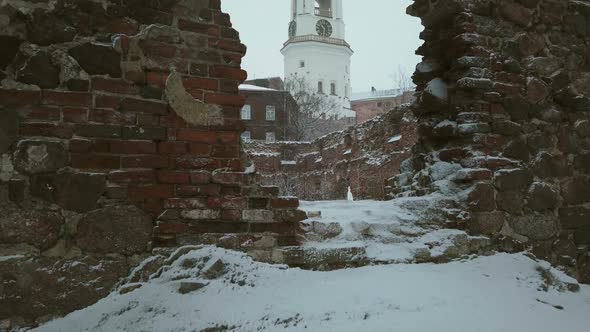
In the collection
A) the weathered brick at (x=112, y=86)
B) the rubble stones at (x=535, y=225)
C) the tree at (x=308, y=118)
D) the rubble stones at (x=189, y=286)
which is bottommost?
the rubble stones at (x=189, y=286)

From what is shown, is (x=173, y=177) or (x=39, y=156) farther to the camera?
(x=173, y=177)

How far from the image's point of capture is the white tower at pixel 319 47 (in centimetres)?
4138

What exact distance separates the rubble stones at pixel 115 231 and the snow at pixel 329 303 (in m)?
0.22

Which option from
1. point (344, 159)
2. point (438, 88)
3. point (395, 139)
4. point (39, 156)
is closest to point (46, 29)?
point (39, 156)

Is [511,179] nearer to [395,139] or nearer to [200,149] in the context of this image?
[200,149]

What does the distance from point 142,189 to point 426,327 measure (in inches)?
63.8

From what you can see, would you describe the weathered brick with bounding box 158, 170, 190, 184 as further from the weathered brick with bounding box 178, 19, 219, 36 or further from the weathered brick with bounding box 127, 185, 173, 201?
the weathered brick with bounding box 178, 19, 219, 36

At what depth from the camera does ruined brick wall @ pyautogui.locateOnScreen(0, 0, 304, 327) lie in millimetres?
2273

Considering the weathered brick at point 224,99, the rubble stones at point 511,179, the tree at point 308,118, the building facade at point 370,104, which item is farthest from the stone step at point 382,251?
the building facade at point 370,104

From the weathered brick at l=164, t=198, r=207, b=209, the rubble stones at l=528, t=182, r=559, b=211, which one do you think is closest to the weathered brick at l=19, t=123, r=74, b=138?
the weathered brick at l=164, t=198, r=207, b=209

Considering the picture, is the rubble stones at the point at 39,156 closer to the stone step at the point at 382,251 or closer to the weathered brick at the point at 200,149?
the weathered brick at the point at 200,149

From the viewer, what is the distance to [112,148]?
2455mm

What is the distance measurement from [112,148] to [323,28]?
4197cm

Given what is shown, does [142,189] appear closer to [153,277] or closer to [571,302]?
[153,277]
